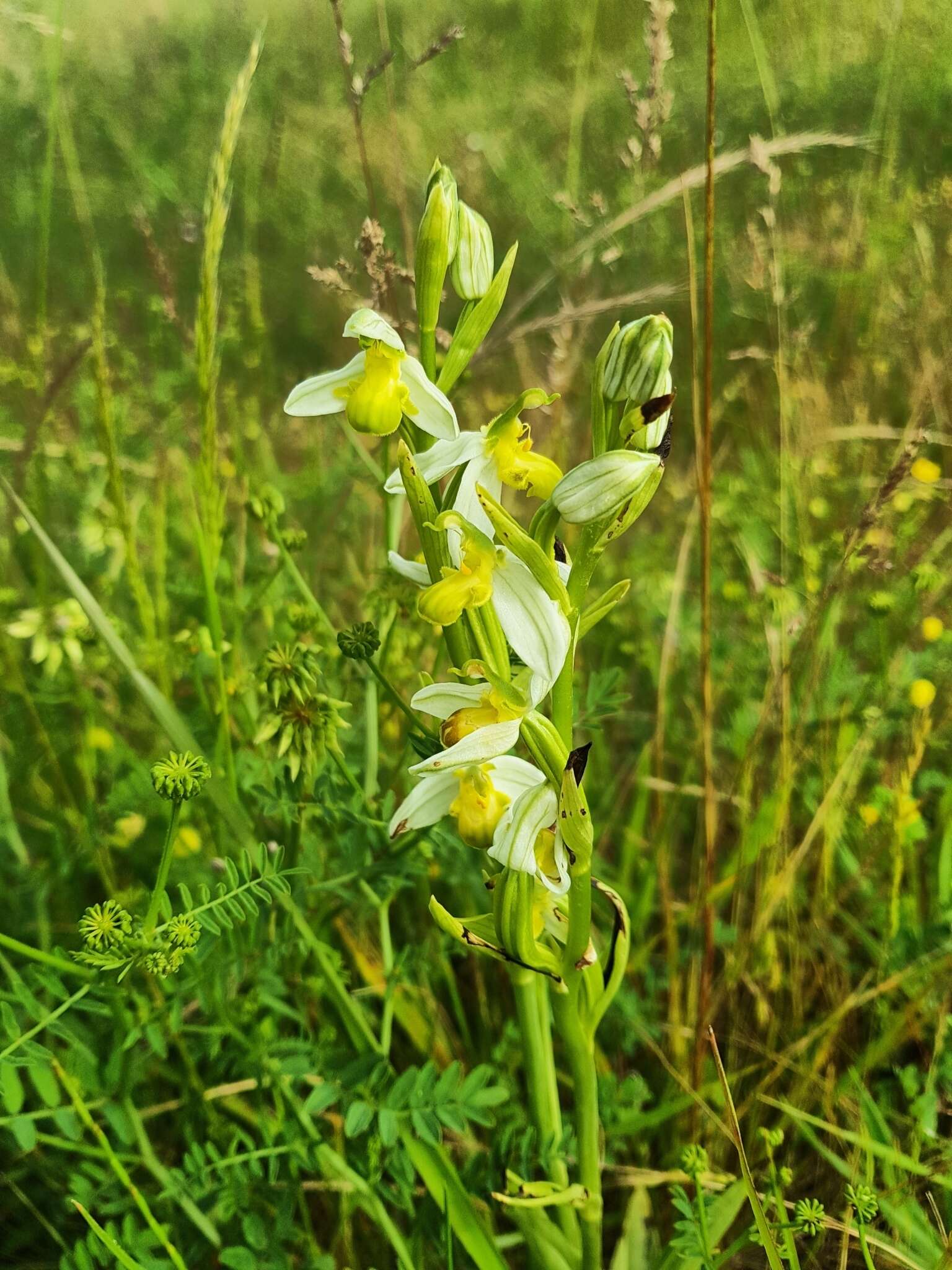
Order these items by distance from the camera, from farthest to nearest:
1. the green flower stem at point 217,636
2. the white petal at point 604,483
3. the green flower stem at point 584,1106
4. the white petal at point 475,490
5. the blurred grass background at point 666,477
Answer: the blurred grass background at point 666,477
the green flower stem at point 217,636
the green flower stem at point 584,1106
the white petal at point 475,490
the white petal at point 604,483

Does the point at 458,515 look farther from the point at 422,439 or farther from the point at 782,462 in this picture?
the point at 782,462

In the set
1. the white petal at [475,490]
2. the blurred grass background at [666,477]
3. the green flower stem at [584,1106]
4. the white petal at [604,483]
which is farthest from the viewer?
the blurred grass background at [666,477]

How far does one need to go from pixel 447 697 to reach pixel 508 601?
14 centimetres

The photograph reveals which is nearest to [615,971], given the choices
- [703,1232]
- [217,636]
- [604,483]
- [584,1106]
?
[584,1106]

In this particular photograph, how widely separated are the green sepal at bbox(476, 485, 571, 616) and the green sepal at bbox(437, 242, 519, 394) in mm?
197

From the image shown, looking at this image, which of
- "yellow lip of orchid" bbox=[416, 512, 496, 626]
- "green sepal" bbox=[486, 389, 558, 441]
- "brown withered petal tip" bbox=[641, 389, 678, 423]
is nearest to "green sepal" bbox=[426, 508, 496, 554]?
"yellow lip of orchid" bbox=[416, 512, 496, 626]

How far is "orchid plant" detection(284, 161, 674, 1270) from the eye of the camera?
92 centimetres

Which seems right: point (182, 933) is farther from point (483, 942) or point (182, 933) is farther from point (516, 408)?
point (516, 408)

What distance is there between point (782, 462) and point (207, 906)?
1443mm

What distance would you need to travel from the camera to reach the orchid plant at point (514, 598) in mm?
923

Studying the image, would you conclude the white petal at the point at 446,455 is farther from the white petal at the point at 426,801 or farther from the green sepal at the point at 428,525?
the white petal at the point at 426,801

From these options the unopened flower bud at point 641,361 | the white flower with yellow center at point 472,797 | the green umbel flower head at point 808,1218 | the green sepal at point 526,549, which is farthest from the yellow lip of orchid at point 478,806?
the green umbel flower head at point 808,1218

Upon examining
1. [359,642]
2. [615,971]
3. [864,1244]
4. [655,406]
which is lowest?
[864,1244]

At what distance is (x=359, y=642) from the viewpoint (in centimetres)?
112
